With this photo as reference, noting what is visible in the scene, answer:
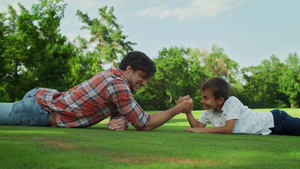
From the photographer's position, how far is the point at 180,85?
52.2 m

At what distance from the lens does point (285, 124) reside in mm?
4512

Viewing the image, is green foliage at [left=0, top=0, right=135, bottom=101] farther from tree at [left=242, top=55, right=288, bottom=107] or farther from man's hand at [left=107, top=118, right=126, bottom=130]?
tree at [left=242, top=55, right=288, bottom=107]

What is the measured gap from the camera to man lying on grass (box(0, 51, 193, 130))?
3.97 metres

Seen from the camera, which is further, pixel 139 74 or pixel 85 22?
pixel 85 22

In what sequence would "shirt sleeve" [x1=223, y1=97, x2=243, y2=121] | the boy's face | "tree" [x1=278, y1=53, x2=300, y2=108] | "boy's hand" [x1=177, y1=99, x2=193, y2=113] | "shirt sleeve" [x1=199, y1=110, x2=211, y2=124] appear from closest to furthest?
"shirt sleeve" [x1=223, y1=97, x2=243, y2=121]
the boy's face
"boy's hand" [x1=177, y1=99, x2=193, y2=113]
"shirt sleeve" [x1=199, y1=110, x2=211, y2=124]
"tree" [x1=278, y1=53, x2=300, y2=108]

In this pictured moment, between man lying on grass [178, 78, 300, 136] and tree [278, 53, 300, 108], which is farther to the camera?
tree [278, 53, 300, 108]

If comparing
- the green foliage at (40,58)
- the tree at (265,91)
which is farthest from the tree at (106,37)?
the tree at (265,91)

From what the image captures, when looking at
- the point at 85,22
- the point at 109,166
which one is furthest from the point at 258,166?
the point at 85,22

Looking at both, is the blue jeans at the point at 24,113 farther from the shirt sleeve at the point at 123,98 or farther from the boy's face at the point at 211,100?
the boy's face at the point at 211,100

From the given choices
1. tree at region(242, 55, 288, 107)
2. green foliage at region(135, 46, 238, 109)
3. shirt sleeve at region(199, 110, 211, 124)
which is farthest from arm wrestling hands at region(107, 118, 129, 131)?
tree at region(242, 55, 288, 107)

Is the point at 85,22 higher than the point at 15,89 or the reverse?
higher

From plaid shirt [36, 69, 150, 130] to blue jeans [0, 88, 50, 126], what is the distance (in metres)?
0.10

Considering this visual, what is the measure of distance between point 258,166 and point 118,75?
2718mm

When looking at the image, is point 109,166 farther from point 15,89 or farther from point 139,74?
point 15,89
